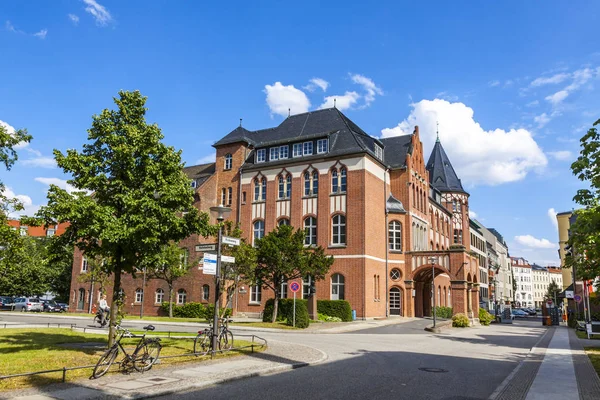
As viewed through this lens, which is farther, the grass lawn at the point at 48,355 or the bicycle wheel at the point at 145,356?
the bicycle wheel at the point at 145,356

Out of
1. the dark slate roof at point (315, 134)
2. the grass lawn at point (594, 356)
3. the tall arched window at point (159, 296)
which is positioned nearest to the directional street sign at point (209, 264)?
the grass lawn at point (594, 356)

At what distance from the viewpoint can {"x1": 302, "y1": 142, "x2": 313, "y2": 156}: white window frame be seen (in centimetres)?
4089

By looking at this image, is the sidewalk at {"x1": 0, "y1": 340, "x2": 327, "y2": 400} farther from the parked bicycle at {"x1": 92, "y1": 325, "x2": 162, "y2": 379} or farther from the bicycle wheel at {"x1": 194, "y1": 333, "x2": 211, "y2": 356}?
the bicycle wheel at {"x1": 194, "y1": 333, "x2": 211, "y2": 356}

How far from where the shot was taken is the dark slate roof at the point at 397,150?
43250mm

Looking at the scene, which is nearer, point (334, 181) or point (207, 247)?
point (207, 247)

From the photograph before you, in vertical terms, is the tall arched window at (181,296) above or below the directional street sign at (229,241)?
below

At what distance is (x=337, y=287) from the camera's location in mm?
37594

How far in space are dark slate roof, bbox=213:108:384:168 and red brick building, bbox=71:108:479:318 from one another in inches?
4.3

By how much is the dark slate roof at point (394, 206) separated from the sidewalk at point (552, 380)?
2435 cm

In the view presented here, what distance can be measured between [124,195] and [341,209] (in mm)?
26453

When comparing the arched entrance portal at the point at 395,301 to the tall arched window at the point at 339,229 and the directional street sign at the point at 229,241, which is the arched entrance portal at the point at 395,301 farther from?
the directional street sign at the point at 229,241

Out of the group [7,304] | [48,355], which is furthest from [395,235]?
[7,304]

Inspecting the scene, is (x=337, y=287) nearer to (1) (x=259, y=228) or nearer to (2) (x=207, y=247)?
(1) (x=259, y=228)

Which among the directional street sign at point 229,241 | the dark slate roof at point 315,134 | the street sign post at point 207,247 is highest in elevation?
the dark slate roof at point 315,134
